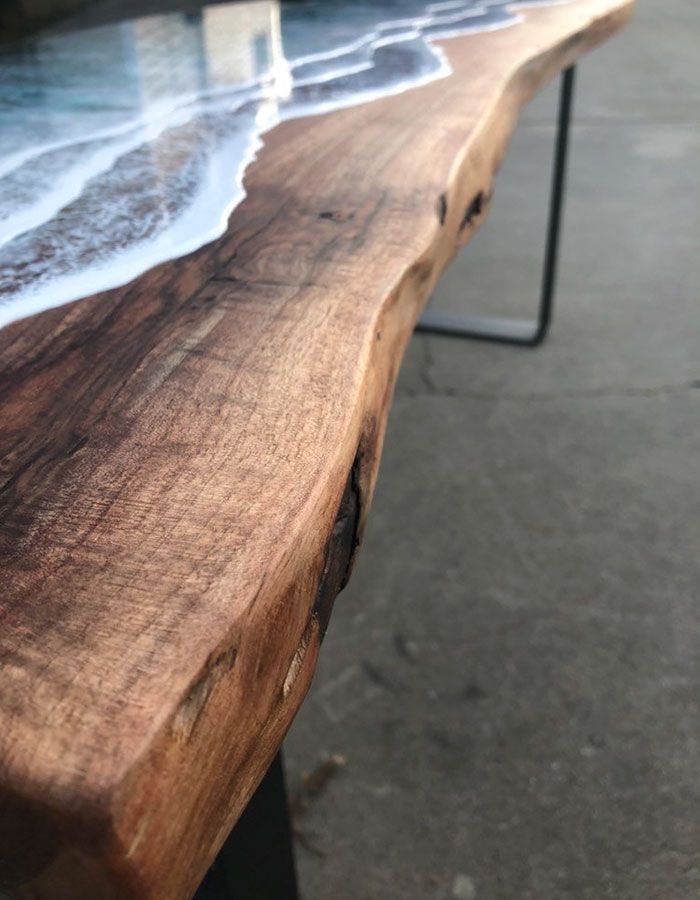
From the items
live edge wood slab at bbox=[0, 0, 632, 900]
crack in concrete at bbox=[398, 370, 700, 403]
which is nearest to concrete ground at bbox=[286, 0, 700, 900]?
crack in concrete at bbox=[398, 370, 700, 403]

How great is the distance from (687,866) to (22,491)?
2.59ft

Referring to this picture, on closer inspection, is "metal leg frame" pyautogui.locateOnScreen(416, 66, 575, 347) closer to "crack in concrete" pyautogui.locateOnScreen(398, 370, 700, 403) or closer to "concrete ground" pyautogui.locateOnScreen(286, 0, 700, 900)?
"concrete ground" pyautogui.locateOnScreen(286, 0, 700, 900)

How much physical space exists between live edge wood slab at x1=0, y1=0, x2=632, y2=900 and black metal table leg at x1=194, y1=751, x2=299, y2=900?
20 cm

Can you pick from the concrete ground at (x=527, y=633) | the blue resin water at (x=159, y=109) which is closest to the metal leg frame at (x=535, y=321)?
the concrete ground at (x=527, y=633)

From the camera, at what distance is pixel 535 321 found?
1948 millimetres

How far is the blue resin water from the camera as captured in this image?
24.1 inches

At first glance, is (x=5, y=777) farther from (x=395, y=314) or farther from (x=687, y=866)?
(x=687, y=866)

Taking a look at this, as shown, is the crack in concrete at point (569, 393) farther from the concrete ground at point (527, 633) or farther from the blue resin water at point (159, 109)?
the blue resin water at point (159, 109)

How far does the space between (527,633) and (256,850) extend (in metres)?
0.65

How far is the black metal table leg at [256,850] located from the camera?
1.85 feet

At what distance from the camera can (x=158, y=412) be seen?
17.1 inches

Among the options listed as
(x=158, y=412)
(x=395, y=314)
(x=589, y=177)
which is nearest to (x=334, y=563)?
(x=158, y=412)

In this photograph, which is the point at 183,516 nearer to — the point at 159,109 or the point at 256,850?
the point at 256,850

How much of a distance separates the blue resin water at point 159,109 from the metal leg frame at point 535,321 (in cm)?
40
